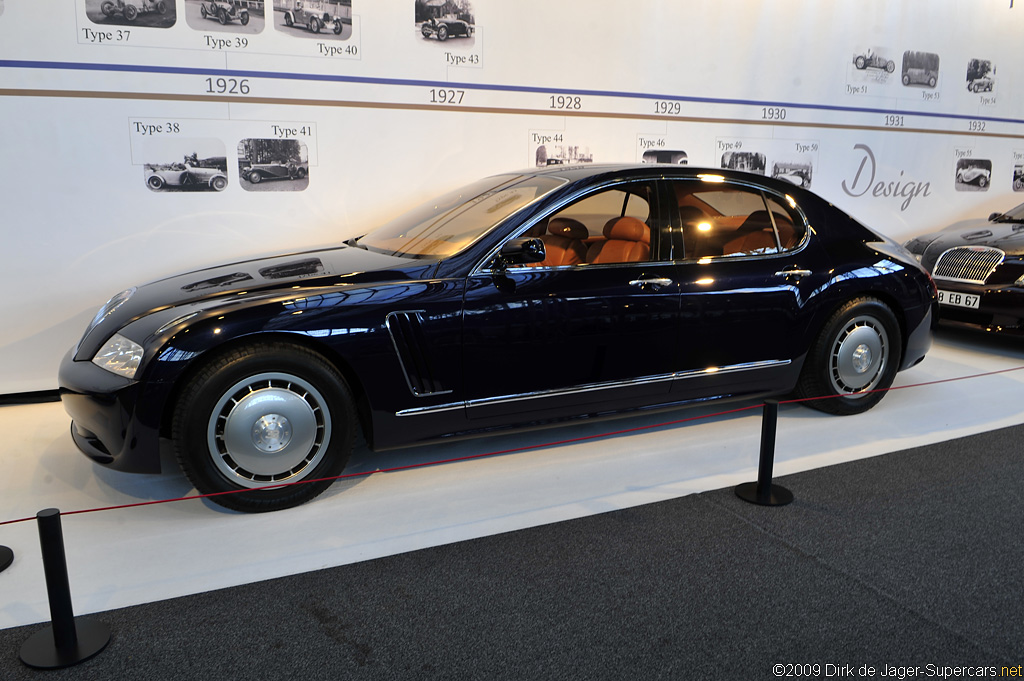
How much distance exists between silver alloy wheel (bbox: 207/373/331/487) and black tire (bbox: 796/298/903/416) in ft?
8.01

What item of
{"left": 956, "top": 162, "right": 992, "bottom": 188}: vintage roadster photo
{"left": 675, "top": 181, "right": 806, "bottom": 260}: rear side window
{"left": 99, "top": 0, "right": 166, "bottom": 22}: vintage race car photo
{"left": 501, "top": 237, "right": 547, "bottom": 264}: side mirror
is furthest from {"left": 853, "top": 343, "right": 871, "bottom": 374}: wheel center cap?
{"left": 956, "top": 162, "right": 992, "bottom": 188}: vintage roadster photo

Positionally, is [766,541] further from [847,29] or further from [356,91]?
[847,29]

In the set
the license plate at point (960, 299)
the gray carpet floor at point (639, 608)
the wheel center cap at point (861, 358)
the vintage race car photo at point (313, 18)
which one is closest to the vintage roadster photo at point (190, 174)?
the vintage race car photo at point (313, 18)

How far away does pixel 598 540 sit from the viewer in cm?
260

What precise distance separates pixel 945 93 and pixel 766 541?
628cm

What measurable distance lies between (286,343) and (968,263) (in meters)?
4.81

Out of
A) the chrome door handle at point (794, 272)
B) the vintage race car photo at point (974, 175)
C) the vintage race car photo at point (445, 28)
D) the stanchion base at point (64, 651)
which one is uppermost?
the vintage race car photo at point (445, 28)

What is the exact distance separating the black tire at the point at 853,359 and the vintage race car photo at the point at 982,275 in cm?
156

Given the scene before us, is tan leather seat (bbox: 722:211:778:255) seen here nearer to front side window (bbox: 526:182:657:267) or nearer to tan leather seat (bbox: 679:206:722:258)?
tan leather seat (bbox: 679:206:722:258)

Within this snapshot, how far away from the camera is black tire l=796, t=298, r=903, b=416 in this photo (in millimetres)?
3775

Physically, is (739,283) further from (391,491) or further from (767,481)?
(391,491)

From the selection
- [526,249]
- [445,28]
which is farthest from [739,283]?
[445,28]

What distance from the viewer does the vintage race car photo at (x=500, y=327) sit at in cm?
268

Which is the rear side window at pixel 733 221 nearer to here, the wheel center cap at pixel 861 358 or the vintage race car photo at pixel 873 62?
the wheel center cap at pixel 861 358
